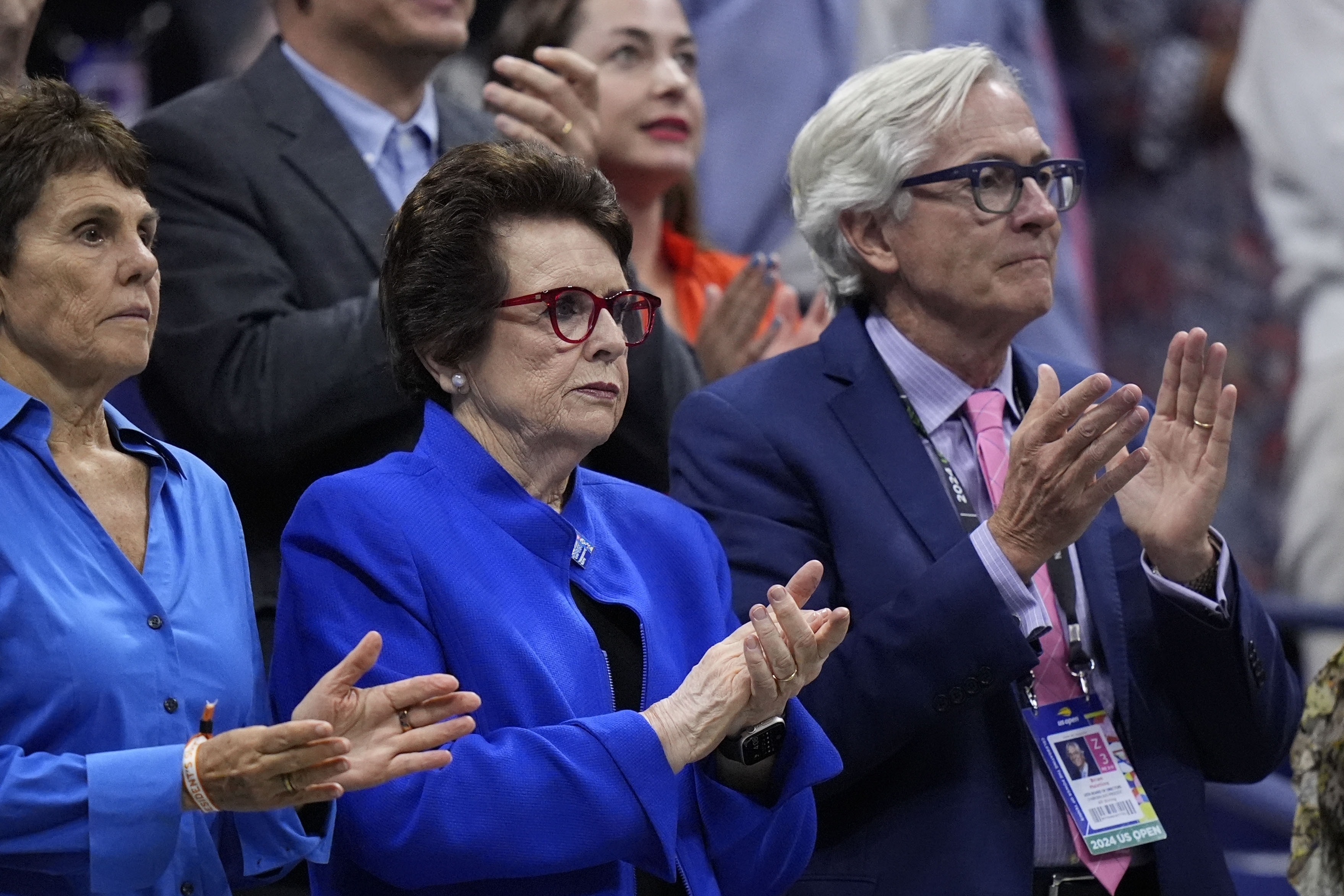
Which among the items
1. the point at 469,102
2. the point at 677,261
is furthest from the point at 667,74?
the point at 469,102

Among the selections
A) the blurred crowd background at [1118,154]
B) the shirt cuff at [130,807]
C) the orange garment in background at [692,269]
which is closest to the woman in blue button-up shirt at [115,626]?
the shirt cuff at [130,807]

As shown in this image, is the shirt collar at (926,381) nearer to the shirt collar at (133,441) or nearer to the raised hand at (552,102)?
the raised hand at (552,102)

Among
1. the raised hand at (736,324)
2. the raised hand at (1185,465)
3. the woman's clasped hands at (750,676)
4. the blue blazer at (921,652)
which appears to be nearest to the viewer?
the woman's clasped hands at (750,676)

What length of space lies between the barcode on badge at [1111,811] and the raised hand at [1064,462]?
42 centimetres

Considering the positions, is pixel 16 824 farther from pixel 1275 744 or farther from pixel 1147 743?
pixel 1275 744

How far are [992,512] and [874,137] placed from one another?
0.66 metres

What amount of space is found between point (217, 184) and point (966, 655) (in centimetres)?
151

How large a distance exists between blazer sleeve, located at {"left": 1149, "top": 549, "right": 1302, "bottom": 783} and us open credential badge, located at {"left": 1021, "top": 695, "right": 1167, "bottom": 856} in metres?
0.15

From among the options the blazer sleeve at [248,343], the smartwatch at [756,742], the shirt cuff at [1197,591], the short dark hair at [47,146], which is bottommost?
the shirt cuff at [1197,591]

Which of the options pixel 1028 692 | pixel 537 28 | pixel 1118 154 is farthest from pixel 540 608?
pixel 1118 154

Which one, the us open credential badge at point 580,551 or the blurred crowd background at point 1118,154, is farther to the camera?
the blurred crowd background at point 1118,154

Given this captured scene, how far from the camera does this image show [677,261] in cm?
421

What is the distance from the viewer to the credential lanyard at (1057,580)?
2.94 m

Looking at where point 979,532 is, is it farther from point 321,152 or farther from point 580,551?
point 321,152
